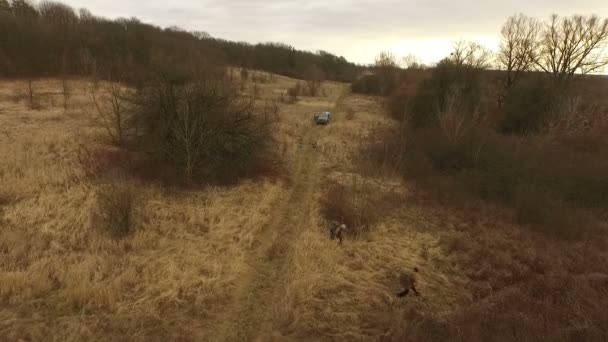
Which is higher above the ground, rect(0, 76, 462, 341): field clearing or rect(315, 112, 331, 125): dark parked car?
rect(315, 112, 331, 125): dark parked car

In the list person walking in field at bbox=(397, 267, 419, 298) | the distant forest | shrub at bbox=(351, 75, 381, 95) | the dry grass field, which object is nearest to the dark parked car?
the distant forest

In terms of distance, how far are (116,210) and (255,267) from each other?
15.2 feet

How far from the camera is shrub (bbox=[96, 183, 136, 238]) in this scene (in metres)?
9.71

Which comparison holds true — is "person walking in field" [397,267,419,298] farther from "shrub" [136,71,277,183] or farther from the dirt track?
"shrub" [136,71,277,183]

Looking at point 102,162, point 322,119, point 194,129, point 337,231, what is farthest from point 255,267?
point 322,119

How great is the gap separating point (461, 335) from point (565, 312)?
273 centimetres

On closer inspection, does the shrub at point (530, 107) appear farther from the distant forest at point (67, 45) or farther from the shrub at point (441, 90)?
the distant forest at point (67, 45)

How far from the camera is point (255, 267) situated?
29.7 feet

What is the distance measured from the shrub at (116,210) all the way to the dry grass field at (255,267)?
0.93 ft

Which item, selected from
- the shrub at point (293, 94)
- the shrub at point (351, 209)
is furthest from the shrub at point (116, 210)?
the shrub at point (293, 94)

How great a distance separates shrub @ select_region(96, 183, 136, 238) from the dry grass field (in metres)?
0.28

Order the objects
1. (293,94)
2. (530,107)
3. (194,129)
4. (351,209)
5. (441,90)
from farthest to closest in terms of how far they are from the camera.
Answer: (293,94), (441,90), (530,107), (194,129), (351,209)

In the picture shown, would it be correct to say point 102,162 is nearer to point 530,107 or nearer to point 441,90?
point 441,90

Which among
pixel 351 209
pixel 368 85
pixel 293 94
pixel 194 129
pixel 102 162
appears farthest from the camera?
pixel 368 85
